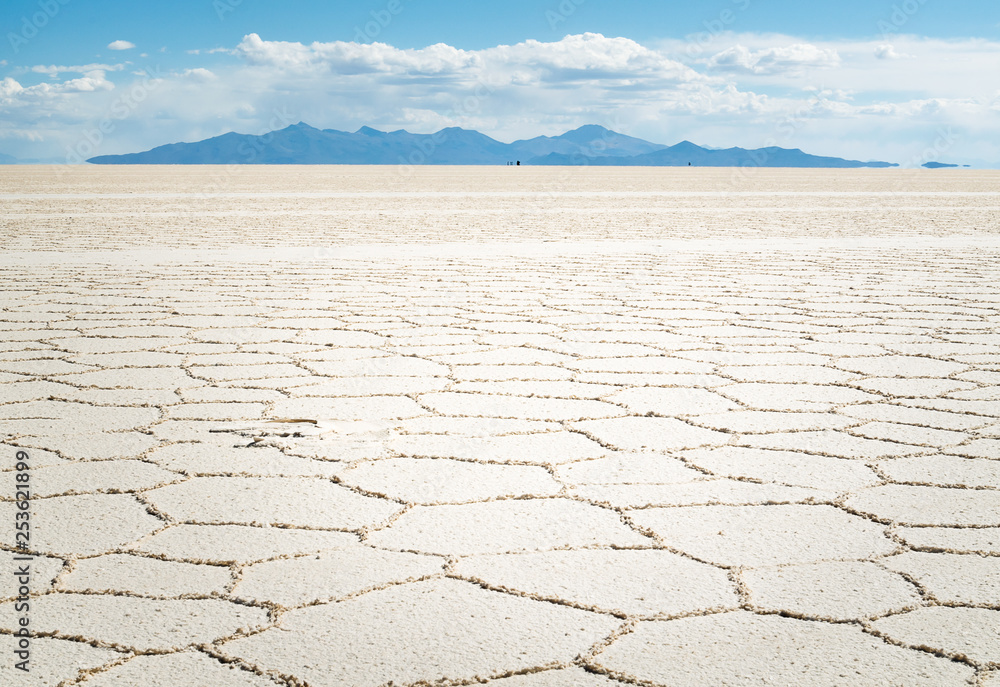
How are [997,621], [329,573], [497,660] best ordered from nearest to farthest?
1. [497,660]
2. [997,621]
3. [329,573]

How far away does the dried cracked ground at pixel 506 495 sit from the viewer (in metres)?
Answer: 1.48

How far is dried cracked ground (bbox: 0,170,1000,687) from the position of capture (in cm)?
148

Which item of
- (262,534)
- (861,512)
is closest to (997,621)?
(861,512)

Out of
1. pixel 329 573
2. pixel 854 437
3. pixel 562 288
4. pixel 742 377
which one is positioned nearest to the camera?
pixel 329 573

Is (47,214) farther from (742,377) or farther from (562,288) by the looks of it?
(742,377)

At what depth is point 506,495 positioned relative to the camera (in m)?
2.14

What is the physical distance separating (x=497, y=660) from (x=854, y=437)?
4.95 ft

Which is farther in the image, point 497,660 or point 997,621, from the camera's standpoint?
point 997,621

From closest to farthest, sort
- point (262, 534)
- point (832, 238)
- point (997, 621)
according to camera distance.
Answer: point (997, 621)
point (262, 534)
point (832, 238)

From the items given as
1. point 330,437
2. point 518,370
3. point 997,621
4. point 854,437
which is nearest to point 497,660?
point 997,621

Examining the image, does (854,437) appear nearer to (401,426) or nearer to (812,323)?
(401,426)

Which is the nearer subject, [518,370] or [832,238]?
[518,370]

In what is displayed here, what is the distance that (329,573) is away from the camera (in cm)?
174

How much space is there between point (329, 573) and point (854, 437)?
154 centimetres
